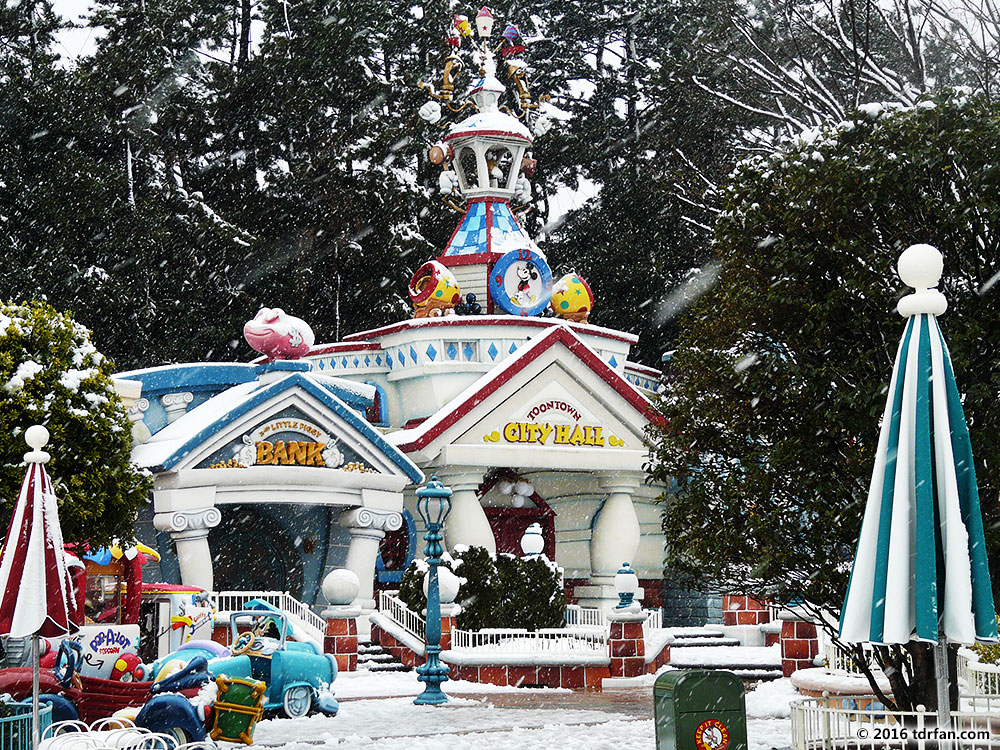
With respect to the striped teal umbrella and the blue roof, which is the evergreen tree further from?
the blue roof

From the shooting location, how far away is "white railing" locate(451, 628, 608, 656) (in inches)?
866

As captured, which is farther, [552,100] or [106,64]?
[552,100]

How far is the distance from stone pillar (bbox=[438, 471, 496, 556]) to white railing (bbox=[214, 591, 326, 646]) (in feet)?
10.2

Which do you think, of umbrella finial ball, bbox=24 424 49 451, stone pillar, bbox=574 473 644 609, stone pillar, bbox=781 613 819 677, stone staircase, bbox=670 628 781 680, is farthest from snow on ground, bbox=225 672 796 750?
stone pillar, bbox=574 473 644 609

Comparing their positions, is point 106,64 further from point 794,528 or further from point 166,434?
point 794,528

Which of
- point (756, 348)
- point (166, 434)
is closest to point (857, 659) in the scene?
point (756, 348)

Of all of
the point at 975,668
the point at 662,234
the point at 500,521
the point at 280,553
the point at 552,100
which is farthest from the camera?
the point at 552,100

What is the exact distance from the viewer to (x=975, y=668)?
15.9m

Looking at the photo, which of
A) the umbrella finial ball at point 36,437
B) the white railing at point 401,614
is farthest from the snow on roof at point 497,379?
the umbrella finial ball at point 36,437

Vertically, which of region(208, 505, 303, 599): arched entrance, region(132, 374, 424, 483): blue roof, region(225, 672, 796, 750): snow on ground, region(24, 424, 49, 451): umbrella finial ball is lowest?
region(225, 672, 796, 750): snow on ground

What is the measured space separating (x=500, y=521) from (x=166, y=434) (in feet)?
25.0

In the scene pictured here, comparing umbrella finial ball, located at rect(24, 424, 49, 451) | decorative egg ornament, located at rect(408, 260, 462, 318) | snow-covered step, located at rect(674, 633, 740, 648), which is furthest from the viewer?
decorative egg ornament, located at rect(408, 260, 462, 318)

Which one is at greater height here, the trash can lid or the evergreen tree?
the evergreen tree

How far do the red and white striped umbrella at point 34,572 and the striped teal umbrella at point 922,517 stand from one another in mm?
6398
